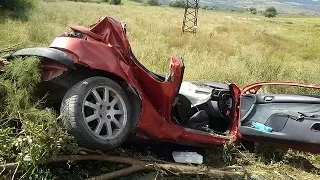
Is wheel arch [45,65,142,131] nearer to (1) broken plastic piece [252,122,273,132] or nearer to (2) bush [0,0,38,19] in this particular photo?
(1) broken plastic piece [252,122,273,132]

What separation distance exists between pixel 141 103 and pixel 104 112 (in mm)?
451

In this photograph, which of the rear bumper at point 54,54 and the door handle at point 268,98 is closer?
the rear bumper at point 54,54

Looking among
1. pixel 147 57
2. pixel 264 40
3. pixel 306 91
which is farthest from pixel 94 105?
pixel 264 40

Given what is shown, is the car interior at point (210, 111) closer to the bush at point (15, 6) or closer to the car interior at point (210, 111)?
the car interior at point (210, 111)

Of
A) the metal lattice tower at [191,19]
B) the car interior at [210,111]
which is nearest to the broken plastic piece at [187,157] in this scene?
the car interior at [210,111]

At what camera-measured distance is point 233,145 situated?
553cm

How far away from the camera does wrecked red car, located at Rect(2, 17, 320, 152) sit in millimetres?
4070

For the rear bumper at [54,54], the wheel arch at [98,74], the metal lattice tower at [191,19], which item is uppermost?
the rear bumper at [54,54]

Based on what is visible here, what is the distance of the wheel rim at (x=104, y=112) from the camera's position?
4.08 meters

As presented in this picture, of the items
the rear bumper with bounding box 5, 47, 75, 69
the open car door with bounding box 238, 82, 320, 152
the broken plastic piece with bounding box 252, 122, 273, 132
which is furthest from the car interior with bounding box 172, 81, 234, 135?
the rear bumper with bounding box 5, 47, 75, 69

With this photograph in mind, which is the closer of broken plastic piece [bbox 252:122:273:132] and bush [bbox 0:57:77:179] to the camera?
bush [bbox 0:57:77:179]

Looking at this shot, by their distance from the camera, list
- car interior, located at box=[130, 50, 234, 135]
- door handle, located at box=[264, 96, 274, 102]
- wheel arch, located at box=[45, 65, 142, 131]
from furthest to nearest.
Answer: door handle, located at box=[264, 96, 274, 102]
car interior, located at box=[130, 50, 234, 135]
wheel arch, located at box=[45, 65, 142, 131]

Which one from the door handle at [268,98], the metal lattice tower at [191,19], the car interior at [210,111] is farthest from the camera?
the metal lattice tower at [191,19]

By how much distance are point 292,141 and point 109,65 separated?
2.34 metres
